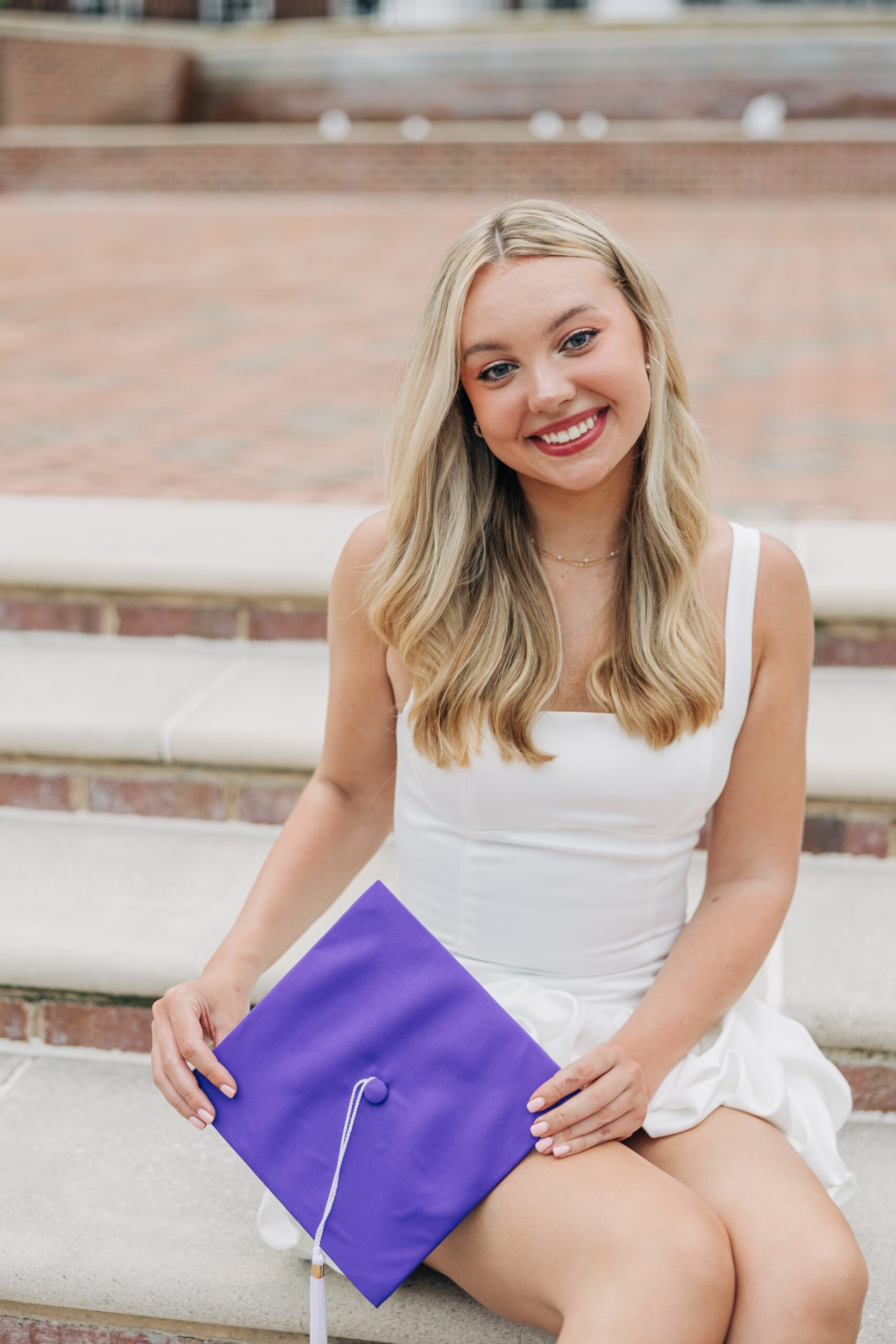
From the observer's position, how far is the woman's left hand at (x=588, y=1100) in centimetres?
124

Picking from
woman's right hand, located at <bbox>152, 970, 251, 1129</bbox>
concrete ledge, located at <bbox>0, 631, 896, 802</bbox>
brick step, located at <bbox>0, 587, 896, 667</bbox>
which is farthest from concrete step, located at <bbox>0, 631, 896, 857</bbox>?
woman's right hand, located at <bbox>152, 970, 251, 1129</bbox>

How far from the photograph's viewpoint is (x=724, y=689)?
4.71ft

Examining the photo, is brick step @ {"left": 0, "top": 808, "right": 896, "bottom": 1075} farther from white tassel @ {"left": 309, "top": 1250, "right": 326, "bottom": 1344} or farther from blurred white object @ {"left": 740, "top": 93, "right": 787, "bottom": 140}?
blurred white object @ {"left": 740, "top": 93, "right": 787, "bottom": 140}

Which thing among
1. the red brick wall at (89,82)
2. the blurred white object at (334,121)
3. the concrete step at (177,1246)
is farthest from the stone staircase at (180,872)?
the blurred white object at (334,121)

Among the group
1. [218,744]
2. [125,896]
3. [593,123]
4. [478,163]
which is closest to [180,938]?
[125,896]

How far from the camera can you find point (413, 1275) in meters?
1.48

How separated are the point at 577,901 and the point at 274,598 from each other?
131cm

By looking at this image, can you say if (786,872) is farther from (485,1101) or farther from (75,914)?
(75,914)

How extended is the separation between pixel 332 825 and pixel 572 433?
57 centimetres

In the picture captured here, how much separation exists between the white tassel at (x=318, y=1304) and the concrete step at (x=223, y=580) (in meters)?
1.50

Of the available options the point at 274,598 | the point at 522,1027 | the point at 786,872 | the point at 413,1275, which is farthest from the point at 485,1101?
the point at 274,598

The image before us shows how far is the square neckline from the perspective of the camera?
1.42 meters

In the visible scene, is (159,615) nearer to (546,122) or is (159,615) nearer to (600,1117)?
(600,1117)

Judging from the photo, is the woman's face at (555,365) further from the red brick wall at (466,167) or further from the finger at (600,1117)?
the red brick wall at (466,167)
